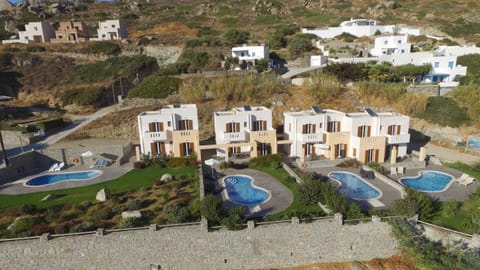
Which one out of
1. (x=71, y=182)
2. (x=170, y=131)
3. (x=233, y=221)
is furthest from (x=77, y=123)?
(x=233, y=221)

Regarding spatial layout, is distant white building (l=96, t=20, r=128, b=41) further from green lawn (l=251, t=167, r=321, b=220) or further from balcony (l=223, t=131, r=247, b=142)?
green lawn (l=251, t=167, r=321, b=220)

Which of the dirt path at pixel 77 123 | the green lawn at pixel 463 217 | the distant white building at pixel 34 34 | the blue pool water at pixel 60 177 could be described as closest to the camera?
the green lawn at pixel 463 217

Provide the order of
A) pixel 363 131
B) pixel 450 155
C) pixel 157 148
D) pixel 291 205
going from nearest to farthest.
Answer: pixel 291 205, pixel 363 131, pixel 157 148, pixel 450 155

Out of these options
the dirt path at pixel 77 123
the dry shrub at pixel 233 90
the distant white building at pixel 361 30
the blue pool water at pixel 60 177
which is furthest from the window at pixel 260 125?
the distant white building at pixel 361 30

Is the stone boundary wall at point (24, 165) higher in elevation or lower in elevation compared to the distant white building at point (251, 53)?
lower

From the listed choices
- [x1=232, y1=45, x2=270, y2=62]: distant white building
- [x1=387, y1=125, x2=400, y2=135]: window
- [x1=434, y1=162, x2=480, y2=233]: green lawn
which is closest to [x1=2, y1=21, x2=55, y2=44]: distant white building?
[x1=232, y1=45, x2=270, y2=62]: distant white building

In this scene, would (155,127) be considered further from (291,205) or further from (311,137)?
(291,205)

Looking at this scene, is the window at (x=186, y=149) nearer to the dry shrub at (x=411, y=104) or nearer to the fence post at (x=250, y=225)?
the fence post at (x=250, y=225)
